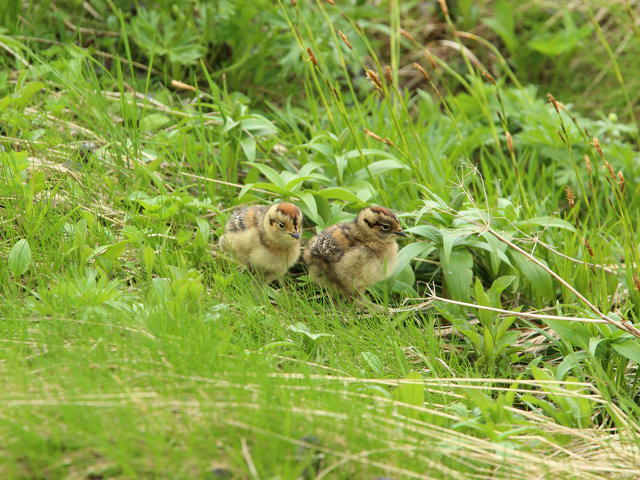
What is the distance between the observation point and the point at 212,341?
3.43 m

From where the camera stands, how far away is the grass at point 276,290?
300 centimetres

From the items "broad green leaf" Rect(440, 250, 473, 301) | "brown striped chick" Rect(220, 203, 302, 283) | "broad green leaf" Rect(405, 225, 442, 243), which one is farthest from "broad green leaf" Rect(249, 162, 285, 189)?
"broad green leaf" Rect(440, 250, 473, 301)

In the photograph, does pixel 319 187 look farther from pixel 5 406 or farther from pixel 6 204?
pixel 5 406

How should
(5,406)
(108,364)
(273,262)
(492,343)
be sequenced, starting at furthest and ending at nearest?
1. (273,262)
2. (492,343)
3. (108,364)
4. (5,406)

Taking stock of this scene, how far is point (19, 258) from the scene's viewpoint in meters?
4.07

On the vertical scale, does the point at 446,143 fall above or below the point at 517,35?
below

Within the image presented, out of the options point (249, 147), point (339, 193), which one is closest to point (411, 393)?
point (339, 193)

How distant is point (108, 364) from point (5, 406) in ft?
1.49

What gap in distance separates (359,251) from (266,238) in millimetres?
557

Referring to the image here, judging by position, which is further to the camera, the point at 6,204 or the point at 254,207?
the point at 254,207

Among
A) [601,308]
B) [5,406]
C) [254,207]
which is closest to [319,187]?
[254,207]

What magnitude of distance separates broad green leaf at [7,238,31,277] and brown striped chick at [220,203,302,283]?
1.13 m

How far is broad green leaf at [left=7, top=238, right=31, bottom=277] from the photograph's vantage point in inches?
159

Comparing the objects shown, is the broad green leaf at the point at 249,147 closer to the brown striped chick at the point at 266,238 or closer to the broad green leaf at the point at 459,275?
the brown striped chick at the point at 266,238
